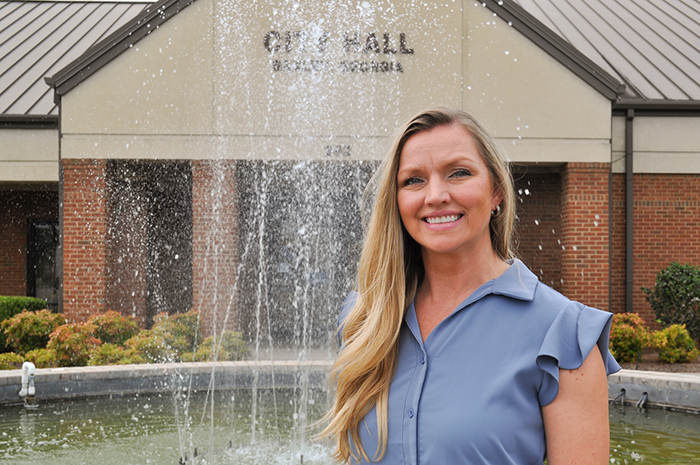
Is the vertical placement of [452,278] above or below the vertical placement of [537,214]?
below

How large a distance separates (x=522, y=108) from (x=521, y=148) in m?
0.71

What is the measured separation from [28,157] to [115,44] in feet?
10.8

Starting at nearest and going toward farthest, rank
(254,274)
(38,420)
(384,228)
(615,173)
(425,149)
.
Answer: (425,149) < (384,228) < (38,420) < (615,173) < (254,274)

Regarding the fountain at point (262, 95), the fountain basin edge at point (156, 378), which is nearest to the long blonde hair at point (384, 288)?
the fountain basin edge at point (156, 378)

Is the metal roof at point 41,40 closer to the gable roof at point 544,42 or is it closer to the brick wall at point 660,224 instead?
the gable roof at point 544,42

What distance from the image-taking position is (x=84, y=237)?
1125 cm

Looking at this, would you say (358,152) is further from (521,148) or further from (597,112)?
(597,112)

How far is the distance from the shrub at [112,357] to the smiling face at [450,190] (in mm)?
8027

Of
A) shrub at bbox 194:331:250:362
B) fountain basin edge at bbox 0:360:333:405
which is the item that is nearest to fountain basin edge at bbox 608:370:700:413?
fountain basin edge at bbox 0:360:333:405

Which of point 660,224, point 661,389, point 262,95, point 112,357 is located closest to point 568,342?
point 661,389

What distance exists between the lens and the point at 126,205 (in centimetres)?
1250

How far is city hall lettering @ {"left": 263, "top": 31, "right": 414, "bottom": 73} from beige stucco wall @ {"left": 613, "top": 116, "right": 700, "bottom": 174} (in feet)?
14.4

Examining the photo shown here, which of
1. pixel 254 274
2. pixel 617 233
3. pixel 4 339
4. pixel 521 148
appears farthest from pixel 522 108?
pixel 4 339

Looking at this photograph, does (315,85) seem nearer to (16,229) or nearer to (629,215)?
(629,215)
